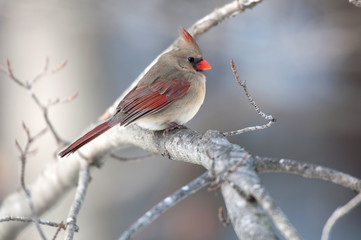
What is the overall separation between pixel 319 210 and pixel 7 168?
8.77 ft

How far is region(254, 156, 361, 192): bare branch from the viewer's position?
51.4 inches

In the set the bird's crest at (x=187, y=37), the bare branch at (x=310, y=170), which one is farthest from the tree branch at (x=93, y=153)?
the bare branch at (x=310, y=170)

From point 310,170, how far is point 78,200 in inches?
43.2

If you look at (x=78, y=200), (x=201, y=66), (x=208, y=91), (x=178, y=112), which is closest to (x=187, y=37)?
(x=201, y=66)

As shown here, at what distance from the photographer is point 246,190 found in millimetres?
1376

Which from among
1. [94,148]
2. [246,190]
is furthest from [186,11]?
[246,190]

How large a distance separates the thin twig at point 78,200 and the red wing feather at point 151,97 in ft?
1.12

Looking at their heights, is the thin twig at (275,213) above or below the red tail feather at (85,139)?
below

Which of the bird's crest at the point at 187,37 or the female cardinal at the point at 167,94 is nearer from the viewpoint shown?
the female cardinal at the point at 167,94

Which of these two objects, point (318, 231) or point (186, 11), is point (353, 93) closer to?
point (318, 231)

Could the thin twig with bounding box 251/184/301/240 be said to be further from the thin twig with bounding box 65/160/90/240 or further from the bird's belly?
the bird's belly

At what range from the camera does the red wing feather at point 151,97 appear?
8.38 ft

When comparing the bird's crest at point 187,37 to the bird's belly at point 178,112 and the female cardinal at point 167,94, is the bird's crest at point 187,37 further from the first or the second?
the bird's belly at point 178,112

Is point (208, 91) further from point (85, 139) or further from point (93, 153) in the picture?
point (85, 139)
